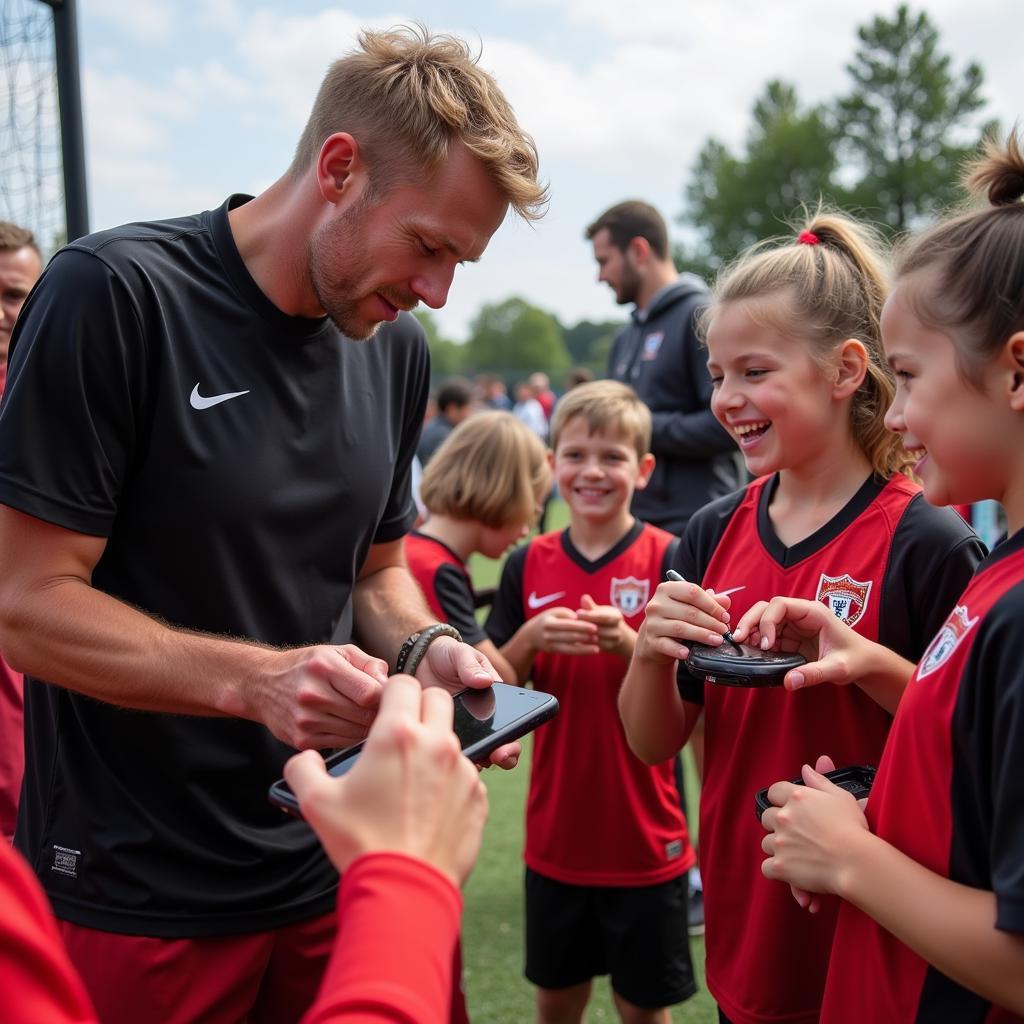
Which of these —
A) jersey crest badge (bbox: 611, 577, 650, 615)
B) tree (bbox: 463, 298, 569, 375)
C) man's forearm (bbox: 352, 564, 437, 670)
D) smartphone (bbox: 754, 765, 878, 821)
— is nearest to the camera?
smartphone (bbox: 754, 765, 878, 821)

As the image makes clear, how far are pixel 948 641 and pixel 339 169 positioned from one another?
5.20 ft

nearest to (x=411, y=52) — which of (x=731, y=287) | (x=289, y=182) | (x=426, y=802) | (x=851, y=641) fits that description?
(x=289, y=182)

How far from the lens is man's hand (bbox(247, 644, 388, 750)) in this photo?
1673mm

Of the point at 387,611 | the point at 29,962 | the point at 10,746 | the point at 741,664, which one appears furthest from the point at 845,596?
the point at 10,746

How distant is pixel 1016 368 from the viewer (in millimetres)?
1499

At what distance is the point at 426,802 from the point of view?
1109mm

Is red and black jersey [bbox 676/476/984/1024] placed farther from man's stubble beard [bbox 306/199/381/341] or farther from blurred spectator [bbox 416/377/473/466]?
blurred spectator [bbox 416/377/473/466]

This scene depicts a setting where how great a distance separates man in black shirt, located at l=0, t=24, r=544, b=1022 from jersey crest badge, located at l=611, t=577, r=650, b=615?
1.42 m

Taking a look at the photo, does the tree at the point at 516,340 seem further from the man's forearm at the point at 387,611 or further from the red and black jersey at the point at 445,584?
the man's forearm at the point at 387,611

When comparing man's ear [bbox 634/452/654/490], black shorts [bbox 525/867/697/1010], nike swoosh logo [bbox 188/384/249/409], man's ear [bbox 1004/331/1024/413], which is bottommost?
black shorts [bbox 525/867/697/1010]

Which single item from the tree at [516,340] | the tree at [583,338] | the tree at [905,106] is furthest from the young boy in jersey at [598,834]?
the tree at [583,338]

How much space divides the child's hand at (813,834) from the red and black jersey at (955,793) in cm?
6

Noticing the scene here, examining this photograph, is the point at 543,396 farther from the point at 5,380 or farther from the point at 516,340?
the point at 516,340

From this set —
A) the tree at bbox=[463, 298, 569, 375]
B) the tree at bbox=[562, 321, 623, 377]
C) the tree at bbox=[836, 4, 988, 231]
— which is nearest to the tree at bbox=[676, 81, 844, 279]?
the tree at bbox=[836, 4, 988, 231]
